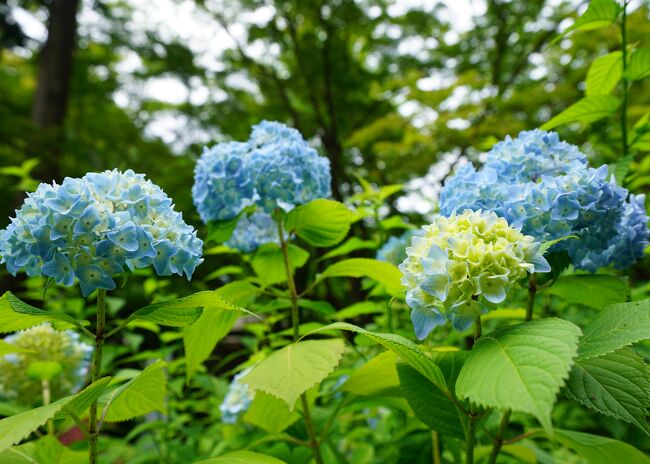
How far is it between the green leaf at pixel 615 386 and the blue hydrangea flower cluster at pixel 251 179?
3.28ft

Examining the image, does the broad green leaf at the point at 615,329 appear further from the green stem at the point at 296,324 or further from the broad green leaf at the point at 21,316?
the broad green leaf at the point at 21,316

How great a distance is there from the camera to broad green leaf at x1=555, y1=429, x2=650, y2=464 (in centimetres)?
113

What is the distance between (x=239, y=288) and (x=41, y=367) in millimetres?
794

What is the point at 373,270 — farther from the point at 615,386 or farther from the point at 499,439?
the point at 615,386

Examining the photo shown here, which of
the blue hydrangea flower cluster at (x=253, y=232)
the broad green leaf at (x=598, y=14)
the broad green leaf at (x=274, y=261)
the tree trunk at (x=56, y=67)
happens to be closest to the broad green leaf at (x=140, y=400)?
the broad green leaf at (x=274, y=261)

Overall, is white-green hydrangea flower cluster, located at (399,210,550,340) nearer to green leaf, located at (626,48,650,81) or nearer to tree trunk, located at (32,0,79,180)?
green leaf, located at (626,48,650,81)

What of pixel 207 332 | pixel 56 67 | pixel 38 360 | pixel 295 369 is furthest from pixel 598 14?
pixel 56 67

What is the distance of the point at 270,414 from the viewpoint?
1611mm

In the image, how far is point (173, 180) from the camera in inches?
179

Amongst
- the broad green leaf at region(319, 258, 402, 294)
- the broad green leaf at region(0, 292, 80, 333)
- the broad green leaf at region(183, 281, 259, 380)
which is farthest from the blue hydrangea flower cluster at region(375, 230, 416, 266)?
the broad green leaf at region(0, 292, 80, 333)

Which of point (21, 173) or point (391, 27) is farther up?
point (391, 27)

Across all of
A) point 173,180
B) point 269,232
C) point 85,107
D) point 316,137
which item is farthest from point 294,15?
point 85,107

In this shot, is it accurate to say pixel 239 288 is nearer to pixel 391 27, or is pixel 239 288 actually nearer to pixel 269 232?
pixel 269 232

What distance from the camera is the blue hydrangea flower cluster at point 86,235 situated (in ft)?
3.44
